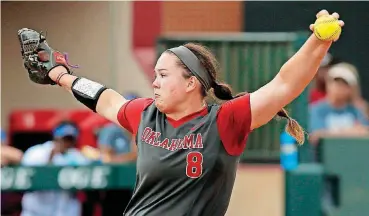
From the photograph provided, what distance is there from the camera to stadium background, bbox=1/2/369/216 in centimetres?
1012

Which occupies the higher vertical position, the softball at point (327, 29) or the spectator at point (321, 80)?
the softball at point (327, 29)

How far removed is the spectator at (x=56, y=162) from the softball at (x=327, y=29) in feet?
14.8

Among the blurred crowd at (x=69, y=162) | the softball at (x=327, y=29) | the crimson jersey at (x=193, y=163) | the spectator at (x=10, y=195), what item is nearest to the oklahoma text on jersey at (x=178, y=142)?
the crimson jersey at (x=193, y=163)

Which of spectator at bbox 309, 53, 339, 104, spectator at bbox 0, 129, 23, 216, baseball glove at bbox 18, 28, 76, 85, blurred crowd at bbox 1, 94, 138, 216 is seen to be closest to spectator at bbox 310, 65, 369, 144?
spectator at bbox 309, 53, 339, 104

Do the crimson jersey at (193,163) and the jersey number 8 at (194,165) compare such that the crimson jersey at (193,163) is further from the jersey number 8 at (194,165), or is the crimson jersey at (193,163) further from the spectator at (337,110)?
the spectator at (337,110)

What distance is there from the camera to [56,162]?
8.02 meters

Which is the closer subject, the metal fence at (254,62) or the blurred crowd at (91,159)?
the blurred crowd at (91,159)

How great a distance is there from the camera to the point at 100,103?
4035 mm

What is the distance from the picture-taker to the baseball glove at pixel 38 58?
423 centimetres

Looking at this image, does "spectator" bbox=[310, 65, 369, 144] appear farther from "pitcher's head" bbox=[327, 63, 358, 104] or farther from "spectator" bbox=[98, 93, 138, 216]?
"spectator" bbox=[98, 93, 138, 216]

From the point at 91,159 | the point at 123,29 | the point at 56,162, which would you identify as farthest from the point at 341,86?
the point at 123,29

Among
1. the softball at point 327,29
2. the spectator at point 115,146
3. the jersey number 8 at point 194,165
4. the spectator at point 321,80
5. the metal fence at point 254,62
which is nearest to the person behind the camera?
the softball at point 327,29

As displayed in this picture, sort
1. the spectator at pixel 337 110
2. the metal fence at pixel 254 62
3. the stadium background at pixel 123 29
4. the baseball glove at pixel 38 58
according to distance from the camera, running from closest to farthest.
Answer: the baseball glove at pixel 38 58, the spectator at pixel 337 110, the metal fence at pixel 254 62, the stadium background at pixel 123 29

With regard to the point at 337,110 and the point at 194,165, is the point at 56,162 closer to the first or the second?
the point at 337,110
